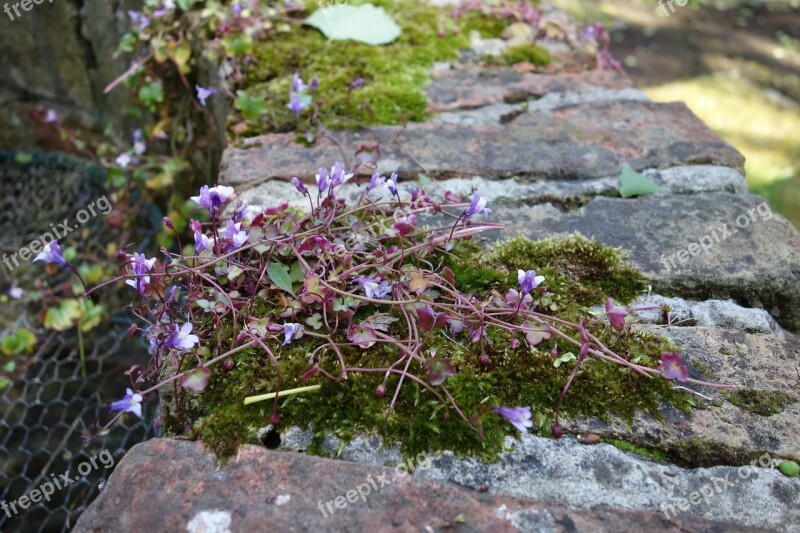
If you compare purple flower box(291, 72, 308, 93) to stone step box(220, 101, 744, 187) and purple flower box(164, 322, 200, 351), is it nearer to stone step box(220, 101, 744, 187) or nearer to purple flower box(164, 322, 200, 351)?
stone step box(220, 101, 744, 187)

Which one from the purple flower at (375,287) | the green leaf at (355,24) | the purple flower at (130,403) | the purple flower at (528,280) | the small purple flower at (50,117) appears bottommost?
Result: the small purple flower at (50,117)

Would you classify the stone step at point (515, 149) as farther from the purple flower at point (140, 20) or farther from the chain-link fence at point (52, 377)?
the chain-link fence at point (52, 377)

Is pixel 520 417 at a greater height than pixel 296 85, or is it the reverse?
pixel 296 85

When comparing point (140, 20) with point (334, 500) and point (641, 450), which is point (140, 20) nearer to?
point (334, 500)

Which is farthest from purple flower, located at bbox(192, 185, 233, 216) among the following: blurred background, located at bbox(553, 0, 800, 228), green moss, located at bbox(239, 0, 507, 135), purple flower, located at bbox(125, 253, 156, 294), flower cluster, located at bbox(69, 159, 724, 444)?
blurred background, located at bbox(553, 0, 800, 228)

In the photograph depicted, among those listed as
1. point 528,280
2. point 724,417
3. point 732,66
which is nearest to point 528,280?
point 528,280

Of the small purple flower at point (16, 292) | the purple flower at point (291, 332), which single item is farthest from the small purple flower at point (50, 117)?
the purple flower at point (291, 332)
